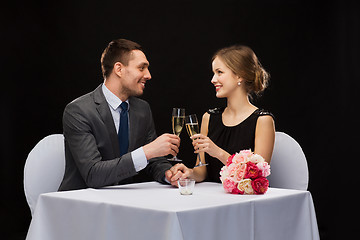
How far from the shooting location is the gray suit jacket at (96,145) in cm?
273

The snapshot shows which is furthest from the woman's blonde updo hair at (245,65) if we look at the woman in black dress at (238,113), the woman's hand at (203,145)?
the woman's hand at (203,145)

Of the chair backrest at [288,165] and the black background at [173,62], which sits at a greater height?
the black background at [173,62]

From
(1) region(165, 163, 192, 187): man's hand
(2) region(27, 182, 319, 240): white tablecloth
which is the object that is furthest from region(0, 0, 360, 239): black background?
(2) region(27, 182, 319, 240): white tablecloth

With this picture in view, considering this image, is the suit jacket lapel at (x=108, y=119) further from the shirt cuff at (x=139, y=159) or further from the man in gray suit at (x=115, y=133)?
the shirt cuff at (x=139, y=159)

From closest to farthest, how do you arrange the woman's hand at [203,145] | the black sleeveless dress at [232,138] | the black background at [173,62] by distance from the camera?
the woman's hand at [203,145]
the black sleeveless dress at [232,138]
the black background at [173,62]

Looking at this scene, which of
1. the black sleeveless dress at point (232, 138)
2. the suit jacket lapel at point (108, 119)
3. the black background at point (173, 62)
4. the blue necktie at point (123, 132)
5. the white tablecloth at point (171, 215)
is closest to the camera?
the white tablecloth at point (171, 215)

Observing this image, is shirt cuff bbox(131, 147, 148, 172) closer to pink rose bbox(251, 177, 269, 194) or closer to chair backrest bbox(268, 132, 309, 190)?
pink rose bbox(251, 177, 269, 194)

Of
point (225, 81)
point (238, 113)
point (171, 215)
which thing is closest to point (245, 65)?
point (225, 81)

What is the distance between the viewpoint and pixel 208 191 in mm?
2537

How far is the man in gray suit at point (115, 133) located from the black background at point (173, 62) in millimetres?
1300

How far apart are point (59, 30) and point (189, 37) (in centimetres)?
117

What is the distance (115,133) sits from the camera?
3062 millimetres

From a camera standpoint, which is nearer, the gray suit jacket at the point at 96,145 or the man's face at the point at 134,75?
the gray suit jacket at the point at 96,145

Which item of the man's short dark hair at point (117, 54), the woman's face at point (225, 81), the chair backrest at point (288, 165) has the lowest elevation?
the chair backrest at point (288, 165)
